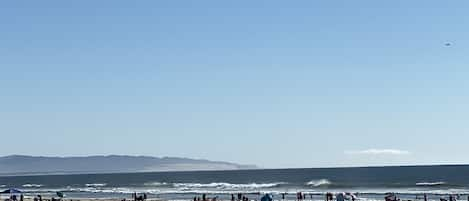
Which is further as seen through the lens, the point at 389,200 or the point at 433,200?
the point at 433,200

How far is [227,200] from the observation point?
237ft

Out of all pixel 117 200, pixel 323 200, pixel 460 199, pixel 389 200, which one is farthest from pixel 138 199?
pixel 460 199

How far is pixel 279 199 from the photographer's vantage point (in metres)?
73.9

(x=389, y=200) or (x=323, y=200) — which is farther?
(x=323, y=200)

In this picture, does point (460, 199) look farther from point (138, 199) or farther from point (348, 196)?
point (138, 199)

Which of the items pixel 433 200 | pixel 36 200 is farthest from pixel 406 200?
pixel 36 200

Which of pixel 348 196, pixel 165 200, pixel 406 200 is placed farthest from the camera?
pixel 165 200

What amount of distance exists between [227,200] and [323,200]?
8.12 metres

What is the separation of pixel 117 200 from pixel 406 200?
942 inches

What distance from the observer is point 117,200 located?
7162cm

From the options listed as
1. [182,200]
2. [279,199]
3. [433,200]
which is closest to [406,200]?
[433,200]

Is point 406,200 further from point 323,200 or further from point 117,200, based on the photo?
point 117,200

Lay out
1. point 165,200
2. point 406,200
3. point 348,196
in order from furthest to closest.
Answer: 1. point 165,200
2. point 406,200
3. point 348,196

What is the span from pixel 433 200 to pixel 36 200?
32497 mm
